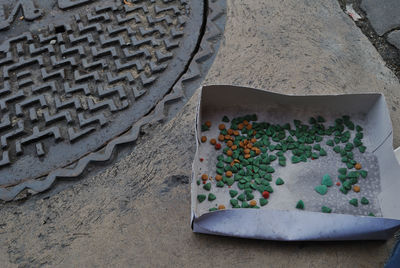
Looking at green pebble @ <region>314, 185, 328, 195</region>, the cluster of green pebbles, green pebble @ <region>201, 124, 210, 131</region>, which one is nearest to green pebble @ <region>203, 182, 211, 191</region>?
the cluster of green pebbles

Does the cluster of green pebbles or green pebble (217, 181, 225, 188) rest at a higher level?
the cluster of green pebbles

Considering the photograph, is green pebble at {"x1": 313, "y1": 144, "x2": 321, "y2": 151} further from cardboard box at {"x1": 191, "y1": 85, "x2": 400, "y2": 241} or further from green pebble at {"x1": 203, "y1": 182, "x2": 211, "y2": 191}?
green pebble at {"x1": 203, "y1": 182, "x2": 211, "y2": 191}

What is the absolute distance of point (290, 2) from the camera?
1961mm

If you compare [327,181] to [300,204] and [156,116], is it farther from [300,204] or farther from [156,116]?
[156,116]

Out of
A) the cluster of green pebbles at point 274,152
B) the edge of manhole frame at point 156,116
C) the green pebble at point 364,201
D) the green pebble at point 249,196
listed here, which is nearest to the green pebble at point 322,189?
the cluster of green pebbles at point 274,152

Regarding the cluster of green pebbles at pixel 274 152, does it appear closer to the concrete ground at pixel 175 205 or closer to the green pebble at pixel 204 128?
the green pebble at pixel 204 128

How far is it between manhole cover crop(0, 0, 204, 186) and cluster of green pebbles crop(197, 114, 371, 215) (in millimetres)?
359

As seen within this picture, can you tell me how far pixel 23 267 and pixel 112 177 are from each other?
39 centimetres

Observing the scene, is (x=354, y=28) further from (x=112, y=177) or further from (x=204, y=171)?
(x=112, y=177)

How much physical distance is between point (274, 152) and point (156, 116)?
0.46 m

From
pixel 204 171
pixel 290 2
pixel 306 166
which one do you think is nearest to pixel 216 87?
pixel 204 171

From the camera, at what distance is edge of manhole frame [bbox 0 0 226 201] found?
1422 millimetres

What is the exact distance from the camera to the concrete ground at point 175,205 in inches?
50.3

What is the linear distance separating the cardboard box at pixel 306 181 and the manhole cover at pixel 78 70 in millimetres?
308
